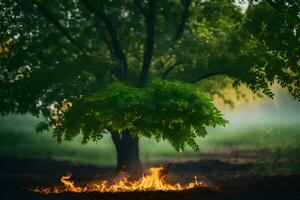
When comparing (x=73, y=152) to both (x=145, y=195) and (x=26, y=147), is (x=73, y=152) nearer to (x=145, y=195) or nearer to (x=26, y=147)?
(x=26, y=147)

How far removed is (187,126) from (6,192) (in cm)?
606

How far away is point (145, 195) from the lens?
44.6 feet

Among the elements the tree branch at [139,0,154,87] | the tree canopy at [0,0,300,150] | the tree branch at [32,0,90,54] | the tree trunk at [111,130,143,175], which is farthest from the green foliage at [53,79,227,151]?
the tree trunk at [111,130,143,175]

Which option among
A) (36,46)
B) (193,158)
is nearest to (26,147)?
(193,158)

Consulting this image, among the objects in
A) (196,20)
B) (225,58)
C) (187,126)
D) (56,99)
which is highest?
(196,20)

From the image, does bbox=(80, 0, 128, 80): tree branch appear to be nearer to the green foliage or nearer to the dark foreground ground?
the dark foreground ground

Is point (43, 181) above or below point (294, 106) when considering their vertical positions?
below

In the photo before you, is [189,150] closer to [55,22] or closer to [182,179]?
[182,179]

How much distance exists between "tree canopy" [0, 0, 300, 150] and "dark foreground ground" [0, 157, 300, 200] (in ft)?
6.46

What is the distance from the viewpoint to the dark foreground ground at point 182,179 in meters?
A: 13.6

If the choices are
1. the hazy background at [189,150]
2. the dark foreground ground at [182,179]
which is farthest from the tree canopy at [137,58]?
the hazy background at [189,150]

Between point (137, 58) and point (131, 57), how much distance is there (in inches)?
17.5

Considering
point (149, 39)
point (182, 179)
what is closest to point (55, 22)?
point (149, 39)

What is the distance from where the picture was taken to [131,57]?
25406 mm
